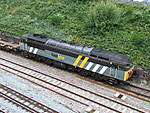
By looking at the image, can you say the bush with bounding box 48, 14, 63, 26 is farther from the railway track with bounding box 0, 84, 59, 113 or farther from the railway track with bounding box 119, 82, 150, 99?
the railway track with bounding box 119, 82, 150, 99

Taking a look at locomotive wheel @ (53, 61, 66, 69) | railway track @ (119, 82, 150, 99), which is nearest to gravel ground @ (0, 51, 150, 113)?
locomotive wheel @ (53, 61, 66, 69)

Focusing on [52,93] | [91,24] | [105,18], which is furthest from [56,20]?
[52,93]

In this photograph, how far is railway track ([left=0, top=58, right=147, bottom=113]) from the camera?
1984cm

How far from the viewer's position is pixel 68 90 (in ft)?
72.6

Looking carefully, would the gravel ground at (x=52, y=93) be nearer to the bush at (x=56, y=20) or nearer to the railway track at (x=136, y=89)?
the railway track at (x=136, y=89)

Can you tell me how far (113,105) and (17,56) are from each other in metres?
16.4

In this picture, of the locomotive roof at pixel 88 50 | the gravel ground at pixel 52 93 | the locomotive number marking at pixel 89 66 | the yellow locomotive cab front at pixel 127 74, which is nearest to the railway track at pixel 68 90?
the gravel ground at pixel 52 93

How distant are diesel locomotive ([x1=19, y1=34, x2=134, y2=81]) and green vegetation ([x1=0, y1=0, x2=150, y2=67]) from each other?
5935 millimetres

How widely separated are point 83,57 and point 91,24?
13.1 meters

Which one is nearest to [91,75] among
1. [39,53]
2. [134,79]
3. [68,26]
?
[134,79]

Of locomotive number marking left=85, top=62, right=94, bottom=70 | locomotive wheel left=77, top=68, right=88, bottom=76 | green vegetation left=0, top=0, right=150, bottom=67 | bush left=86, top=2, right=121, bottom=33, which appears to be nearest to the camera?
locomotive number marking left=85, top=62, right=94, bottom=70

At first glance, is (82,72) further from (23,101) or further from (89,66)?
(23,101)

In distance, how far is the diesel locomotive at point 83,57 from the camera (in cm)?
2200

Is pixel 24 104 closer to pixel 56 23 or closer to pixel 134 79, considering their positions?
pixel 134 79
